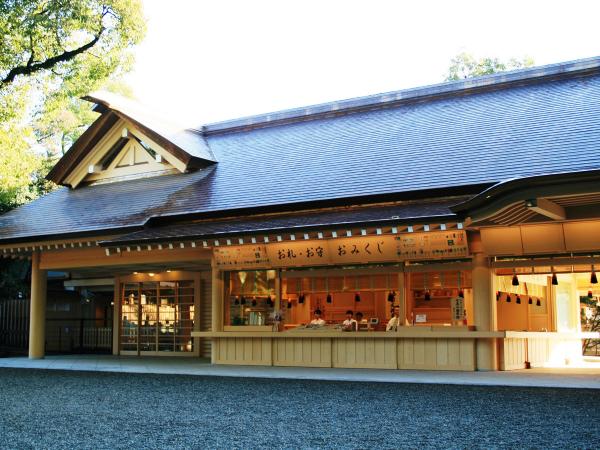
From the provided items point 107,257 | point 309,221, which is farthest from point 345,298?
point 107,257

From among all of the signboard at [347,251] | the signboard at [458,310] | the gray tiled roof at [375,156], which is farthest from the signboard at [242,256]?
the signboard at [458,310]

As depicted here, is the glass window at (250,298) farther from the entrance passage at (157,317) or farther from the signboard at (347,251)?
the entrance passage at (157,317)

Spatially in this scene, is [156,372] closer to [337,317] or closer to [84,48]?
[337,317]

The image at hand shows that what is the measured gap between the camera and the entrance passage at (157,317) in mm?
19672

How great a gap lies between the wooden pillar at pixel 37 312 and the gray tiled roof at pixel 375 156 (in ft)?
3.87

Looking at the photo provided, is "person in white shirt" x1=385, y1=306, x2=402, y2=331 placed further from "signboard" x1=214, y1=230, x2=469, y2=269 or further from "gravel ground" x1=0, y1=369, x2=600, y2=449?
"gravel ground" x1=0, y1=369, x2=600, y2=449

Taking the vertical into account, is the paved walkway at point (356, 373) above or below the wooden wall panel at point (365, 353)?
below

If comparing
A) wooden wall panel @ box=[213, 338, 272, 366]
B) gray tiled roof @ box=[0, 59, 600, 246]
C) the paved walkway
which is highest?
gray tiled roof @ box=[0, 59, 600, 246]

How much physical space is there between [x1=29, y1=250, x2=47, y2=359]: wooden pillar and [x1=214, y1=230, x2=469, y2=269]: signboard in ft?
19.1

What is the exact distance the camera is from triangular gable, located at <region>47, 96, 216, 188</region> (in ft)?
61.3

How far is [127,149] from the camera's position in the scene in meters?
20.1

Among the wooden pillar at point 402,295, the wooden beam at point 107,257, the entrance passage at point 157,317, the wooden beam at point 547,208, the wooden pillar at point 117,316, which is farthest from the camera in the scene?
the wooden pillar at point 117,316

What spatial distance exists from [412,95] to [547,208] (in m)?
7.83

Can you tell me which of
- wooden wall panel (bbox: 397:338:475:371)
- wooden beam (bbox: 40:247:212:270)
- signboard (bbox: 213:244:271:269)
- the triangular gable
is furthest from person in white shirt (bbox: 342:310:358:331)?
the triangular gable
